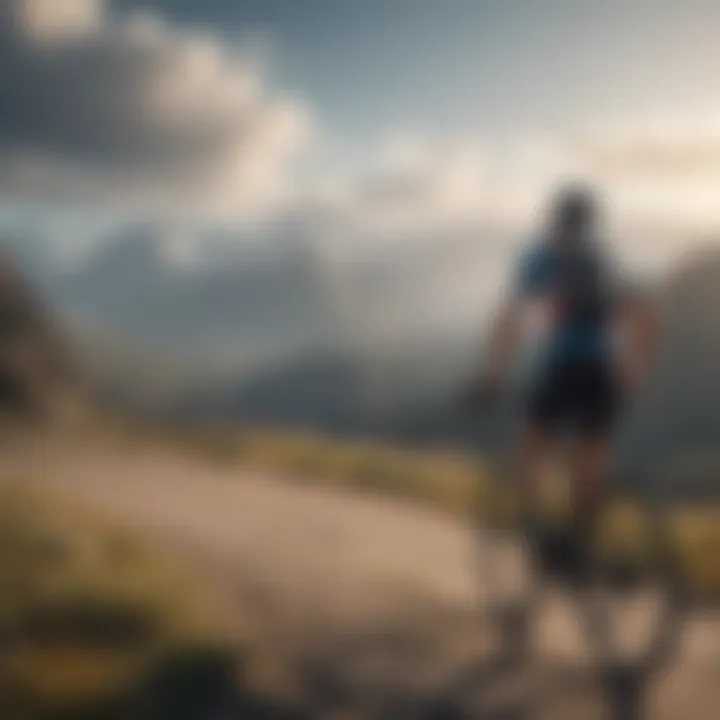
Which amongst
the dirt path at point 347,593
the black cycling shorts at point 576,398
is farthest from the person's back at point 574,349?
the dirt path at point 347,593

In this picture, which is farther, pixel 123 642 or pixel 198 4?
pixel 198 4

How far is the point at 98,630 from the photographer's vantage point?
56.7 inches

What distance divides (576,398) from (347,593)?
1.61 feet

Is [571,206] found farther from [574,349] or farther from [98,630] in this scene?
[98,630]

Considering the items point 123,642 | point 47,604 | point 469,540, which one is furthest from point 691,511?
point 47,604

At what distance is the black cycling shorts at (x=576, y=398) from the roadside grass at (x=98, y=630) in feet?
2.05

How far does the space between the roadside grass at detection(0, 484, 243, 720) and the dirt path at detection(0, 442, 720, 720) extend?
0.19ft

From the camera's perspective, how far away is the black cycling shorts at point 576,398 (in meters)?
1.44

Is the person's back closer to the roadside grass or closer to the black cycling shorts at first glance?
the black cycling shorts

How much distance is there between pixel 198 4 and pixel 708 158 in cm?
90

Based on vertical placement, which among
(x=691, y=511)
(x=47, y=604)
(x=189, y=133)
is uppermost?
(x=189, y=133)

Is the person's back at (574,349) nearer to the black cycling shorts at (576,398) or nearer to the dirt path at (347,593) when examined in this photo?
Answer: the black cycling shorts at (576,398)

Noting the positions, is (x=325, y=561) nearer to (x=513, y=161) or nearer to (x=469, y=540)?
(x=469, y=540)

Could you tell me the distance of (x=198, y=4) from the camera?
5.09ft
